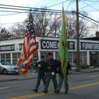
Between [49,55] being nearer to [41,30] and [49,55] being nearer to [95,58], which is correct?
[95,58]

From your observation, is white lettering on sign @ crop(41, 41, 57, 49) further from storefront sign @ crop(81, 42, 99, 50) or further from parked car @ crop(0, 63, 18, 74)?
parked car @ crop(0, 63, 18, 74)

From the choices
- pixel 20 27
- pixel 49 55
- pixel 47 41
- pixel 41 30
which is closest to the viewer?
pixel 49 55

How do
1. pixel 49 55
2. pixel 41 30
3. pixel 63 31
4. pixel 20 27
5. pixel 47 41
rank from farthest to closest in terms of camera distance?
pixel 20 27 → pixel 41 30 → pixel 47 41 → pixel 49 55 → pixel 63 31

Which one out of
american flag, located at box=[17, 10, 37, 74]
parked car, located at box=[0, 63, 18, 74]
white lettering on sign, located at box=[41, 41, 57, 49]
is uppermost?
white lettering on sign, located at box=[41, 41, 57, 49]

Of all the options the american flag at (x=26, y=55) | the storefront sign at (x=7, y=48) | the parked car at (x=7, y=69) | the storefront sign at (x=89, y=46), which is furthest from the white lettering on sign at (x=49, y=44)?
the american flag at (x=26, y=55)

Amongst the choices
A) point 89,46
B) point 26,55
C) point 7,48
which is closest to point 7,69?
point 7,48

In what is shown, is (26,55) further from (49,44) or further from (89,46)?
(89,46)

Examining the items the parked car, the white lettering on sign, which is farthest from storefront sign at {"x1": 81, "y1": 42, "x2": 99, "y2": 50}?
the parked car

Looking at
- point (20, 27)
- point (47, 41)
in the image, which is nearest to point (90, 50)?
point (47, 41)

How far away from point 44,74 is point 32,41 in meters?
1.54

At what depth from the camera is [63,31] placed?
1467 cm

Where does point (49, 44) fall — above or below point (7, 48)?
above

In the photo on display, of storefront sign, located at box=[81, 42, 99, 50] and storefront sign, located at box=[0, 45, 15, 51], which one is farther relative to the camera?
storefront sign, located at box=[81, 42, 99, 50]

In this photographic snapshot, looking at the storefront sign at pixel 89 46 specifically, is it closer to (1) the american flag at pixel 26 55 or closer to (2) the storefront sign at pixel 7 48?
(2) the storefront sign at pixel 7 48
